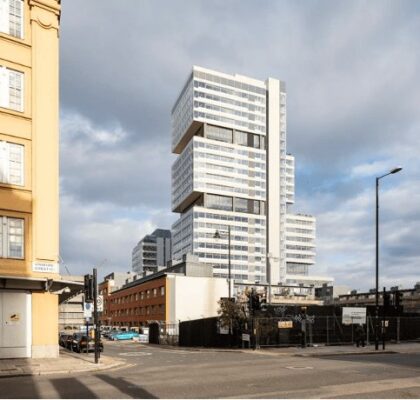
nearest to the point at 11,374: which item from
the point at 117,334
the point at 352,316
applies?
the point at 352,316

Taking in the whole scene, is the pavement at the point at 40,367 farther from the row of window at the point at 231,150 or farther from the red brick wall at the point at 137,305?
the row of window at the point at 231,150

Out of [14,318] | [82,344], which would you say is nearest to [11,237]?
[14,318]

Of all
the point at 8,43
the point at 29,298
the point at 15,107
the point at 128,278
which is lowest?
the point at 128,278

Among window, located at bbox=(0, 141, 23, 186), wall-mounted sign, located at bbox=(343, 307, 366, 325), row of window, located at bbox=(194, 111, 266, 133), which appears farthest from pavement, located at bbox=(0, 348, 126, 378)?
row of window, located at bbox=(194, 111, 266, 133)

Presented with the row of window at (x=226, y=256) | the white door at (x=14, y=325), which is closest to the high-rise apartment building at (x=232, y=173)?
the row of window at (x=226, y=256)

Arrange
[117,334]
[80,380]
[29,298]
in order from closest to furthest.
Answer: [80,380]
[29,298]
[117,334]

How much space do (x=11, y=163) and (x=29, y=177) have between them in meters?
1.12

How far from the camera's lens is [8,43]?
92.2 ft

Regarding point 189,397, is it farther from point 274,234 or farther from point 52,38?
point 274,234

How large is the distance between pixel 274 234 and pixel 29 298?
157 meters

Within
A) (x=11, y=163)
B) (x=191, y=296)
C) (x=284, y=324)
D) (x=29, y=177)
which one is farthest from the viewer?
(x=191, y=296)

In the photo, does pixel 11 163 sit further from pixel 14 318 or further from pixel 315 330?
pixel 315 330

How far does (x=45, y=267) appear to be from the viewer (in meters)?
27.1

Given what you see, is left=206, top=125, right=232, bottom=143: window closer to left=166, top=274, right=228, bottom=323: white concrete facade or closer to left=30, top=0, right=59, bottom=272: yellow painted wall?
left=166, top=274, right=228, bottom=323: white concrete facade
